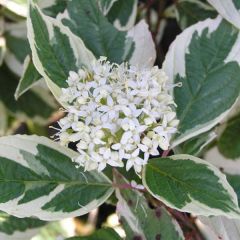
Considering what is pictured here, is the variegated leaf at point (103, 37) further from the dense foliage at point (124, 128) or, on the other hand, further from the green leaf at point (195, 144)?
the green leaf at point (195, 144)

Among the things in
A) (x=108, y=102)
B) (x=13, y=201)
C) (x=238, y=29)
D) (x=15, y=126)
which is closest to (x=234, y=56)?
(x=238, y=29)

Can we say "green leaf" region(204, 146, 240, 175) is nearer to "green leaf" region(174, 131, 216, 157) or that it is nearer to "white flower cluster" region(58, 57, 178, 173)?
"green leaf" region(174, 131, 216, 157)

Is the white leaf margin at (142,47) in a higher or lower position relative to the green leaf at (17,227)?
higher

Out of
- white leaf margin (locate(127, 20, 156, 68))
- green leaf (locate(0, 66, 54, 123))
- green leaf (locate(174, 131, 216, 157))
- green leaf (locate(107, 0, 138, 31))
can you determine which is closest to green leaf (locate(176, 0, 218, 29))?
green leaf (locate(107, 0, 138, 31))

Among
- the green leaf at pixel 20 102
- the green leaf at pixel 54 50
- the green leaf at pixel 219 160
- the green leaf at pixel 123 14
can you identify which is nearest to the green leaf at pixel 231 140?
the green leaf at pixel 219 160

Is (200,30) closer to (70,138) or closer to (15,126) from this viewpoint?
(70,138)

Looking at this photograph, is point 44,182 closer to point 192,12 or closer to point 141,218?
point 141,218
